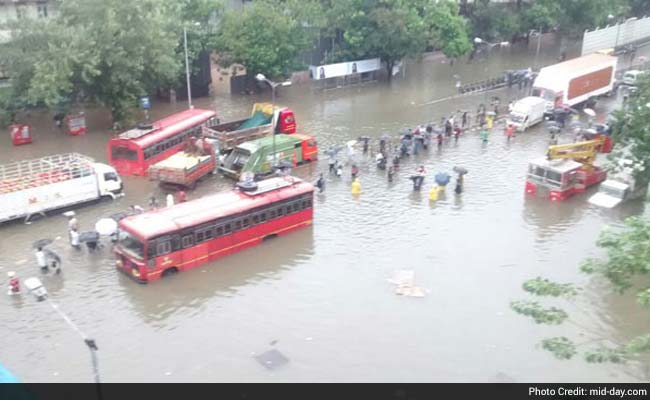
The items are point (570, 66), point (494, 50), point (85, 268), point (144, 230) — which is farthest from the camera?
point (494, 50)

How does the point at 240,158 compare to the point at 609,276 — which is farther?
the point at 240,158

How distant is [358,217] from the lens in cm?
2475

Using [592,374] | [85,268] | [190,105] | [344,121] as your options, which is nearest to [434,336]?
[592,374]

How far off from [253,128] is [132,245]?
1318cm

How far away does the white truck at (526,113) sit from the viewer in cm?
3534

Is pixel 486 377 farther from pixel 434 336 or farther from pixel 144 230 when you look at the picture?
pixel 144 230

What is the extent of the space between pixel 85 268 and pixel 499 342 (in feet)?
39.5

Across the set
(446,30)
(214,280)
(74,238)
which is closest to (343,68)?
(446,30)

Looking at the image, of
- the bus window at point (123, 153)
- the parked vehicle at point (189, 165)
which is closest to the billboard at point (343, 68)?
the parked vehicle at point (189, 165)

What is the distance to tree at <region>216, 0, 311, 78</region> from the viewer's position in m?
40.8

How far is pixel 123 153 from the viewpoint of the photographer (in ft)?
94.5

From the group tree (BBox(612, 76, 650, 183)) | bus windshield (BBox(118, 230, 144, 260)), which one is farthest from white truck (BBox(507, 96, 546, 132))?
bus windshield (BBox(118, 230, 144, 260))

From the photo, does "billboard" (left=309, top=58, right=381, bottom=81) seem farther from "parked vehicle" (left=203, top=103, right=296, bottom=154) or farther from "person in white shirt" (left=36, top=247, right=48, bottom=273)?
"person in white shirt" (left=36, top=247, right=48, bottom=273)

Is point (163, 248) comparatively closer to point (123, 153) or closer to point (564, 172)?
point (123, 153)
